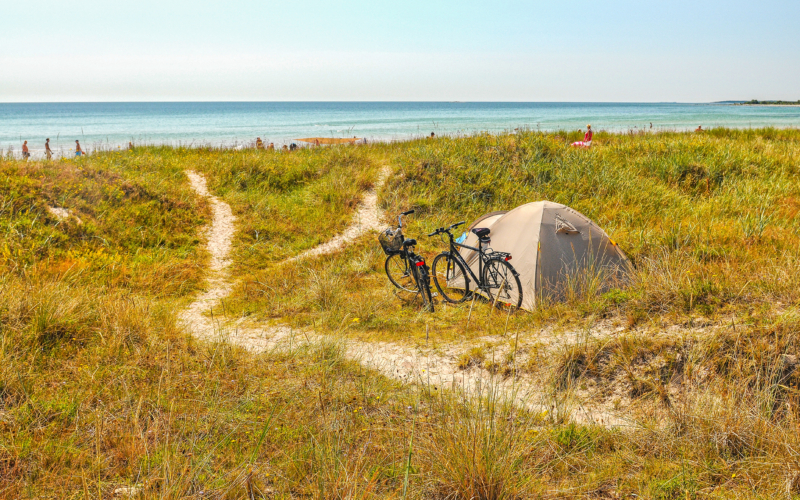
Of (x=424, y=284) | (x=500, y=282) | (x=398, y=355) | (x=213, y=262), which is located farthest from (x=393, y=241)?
(x=213, y=262)

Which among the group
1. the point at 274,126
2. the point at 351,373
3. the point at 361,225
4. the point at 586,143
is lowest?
the point at 351,373

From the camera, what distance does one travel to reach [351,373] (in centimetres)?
518

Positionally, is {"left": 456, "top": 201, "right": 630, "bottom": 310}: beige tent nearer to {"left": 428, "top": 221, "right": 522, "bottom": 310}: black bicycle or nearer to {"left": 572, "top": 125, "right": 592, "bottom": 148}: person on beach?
{"left": 428, "top": 221, "right": 522, "bottom": 310}: black bicycle

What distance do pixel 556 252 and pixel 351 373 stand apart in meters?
4.52

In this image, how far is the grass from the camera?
318 cm

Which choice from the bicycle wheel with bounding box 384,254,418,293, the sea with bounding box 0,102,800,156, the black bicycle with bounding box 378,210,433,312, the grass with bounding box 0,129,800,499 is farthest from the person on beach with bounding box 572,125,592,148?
the black bicycle with bounding box 378,210,433,312

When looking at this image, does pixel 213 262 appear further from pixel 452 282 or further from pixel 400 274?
pixel 452 282

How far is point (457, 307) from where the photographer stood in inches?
313

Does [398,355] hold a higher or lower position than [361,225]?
lower

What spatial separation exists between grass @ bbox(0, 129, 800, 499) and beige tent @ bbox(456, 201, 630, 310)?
1.91 ft

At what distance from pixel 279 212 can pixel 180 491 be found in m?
10.5

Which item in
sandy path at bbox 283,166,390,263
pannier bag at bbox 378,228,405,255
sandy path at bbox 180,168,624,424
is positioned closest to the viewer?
sandy path at bbox 180,168,624,424

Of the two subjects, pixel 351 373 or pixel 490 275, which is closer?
pixel 351 373

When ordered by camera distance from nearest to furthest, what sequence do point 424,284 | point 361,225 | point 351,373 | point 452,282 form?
point 351,373
point 424,284
point 452,282
point 361,225
